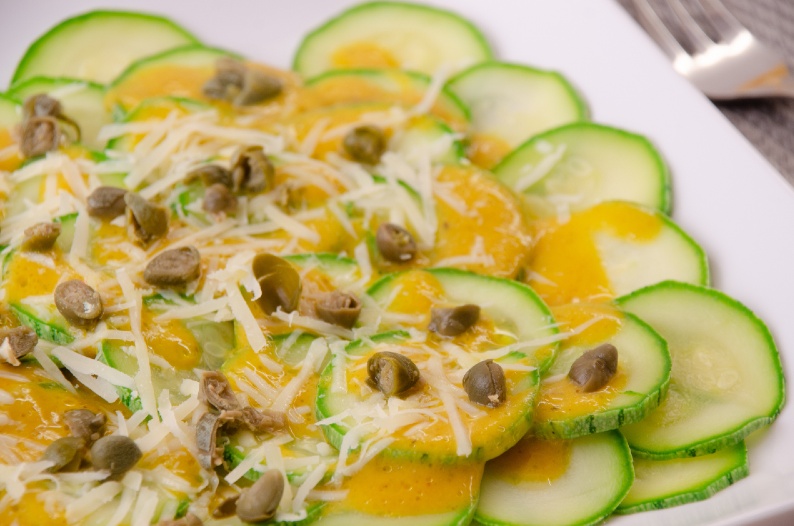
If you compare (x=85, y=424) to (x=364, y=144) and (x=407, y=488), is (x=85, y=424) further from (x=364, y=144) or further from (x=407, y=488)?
(x=364, y=144)

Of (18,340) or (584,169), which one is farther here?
(584,169)

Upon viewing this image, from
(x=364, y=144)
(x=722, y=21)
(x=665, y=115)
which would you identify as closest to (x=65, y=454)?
(x=364, y=144)

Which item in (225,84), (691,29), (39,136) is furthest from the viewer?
(691,29)

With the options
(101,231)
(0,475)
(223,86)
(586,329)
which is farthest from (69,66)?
(586,329)

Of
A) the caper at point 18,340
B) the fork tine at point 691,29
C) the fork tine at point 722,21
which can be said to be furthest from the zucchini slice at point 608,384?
the fork tine at point 722,21

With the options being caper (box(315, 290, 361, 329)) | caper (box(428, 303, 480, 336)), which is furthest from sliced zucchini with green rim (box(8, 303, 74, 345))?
caper (box(428, 303, 480, 336))

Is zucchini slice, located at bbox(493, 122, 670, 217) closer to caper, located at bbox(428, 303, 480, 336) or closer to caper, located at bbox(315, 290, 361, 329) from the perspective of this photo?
caper, located at bbox(428, 303, 480, 336)
